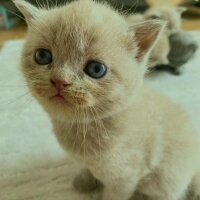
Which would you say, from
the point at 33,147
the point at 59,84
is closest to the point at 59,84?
the point at 59,84

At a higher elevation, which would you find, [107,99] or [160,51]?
[107,99]

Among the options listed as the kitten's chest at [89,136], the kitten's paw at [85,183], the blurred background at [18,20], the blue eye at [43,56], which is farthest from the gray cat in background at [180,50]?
the blue eye at [43,56]

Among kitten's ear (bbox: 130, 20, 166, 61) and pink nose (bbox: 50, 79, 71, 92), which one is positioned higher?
kitten's ear (bbox: 130, 20, 166, 61)

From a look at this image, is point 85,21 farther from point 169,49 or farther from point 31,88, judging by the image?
point 169,49

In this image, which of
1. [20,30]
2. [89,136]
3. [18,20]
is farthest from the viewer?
[18,20]

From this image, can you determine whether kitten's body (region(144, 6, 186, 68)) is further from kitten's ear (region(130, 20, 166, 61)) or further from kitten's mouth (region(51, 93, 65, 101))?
kitten's mouth (region(51, 93, 65, 101))

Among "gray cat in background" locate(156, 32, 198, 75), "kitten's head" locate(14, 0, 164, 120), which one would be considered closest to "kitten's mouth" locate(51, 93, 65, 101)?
"kitten's head" locate(14, 0, 164, 120)

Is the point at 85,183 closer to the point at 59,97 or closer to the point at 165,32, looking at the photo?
the point at 59,97

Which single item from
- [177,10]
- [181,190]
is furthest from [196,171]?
[177,10]
